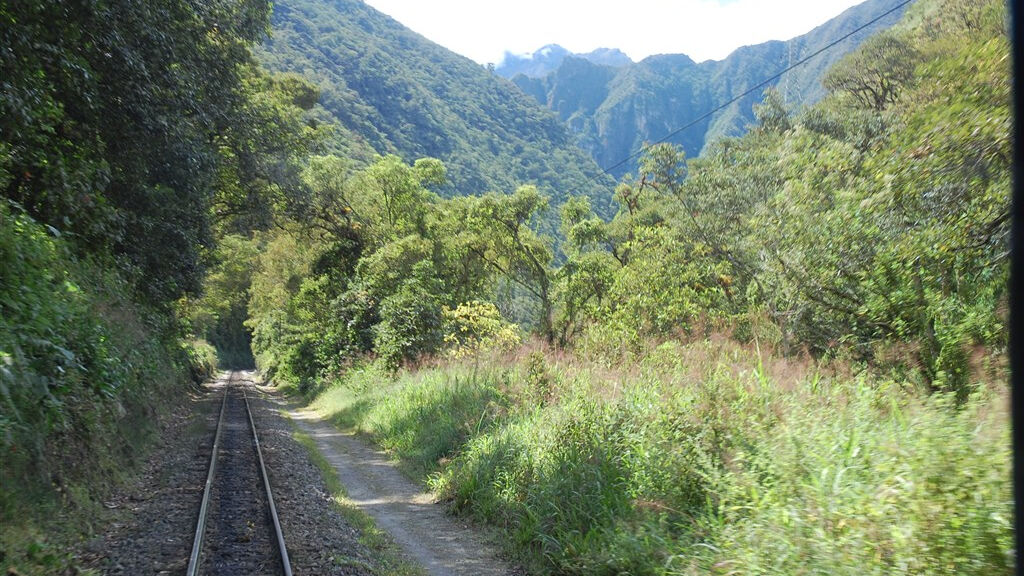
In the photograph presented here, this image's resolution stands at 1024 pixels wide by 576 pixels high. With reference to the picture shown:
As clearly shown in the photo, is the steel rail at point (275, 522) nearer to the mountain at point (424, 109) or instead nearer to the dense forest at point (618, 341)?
the dense forest at point (618, 341)

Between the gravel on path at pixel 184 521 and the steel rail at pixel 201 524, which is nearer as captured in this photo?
the steel rail at pixel 201 524

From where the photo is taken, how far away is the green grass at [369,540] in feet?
23.4

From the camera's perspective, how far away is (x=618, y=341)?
15.5m

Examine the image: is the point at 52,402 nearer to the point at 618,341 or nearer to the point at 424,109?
the point at 618,341

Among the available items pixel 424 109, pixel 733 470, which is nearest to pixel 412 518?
pixel 733 470

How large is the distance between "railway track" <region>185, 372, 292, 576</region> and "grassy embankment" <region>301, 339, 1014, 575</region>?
2.81 m

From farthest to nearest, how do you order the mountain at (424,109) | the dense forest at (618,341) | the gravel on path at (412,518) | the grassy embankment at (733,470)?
the mountain at (424,109)
the gravel on path at (412,518)
the dense forest at (618,341)
the grassy embankment at (733,470)

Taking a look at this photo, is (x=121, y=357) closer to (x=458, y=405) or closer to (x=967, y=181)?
(x=458, y=405)

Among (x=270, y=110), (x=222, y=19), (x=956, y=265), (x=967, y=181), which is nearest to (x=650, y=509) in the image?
(x=956, y=265)

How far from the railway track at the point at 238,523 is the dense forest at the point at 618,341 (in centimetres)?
136

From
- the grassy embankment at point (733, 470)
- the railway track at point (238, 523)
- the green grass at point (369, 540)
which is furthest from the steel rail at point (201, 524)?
the grassy embankment at point (733, 470)

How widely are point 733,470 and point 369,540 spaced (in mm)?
4821

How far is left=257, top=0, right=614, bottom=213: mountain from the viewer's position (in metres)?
108

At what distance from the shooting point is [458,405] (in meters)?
13.5
